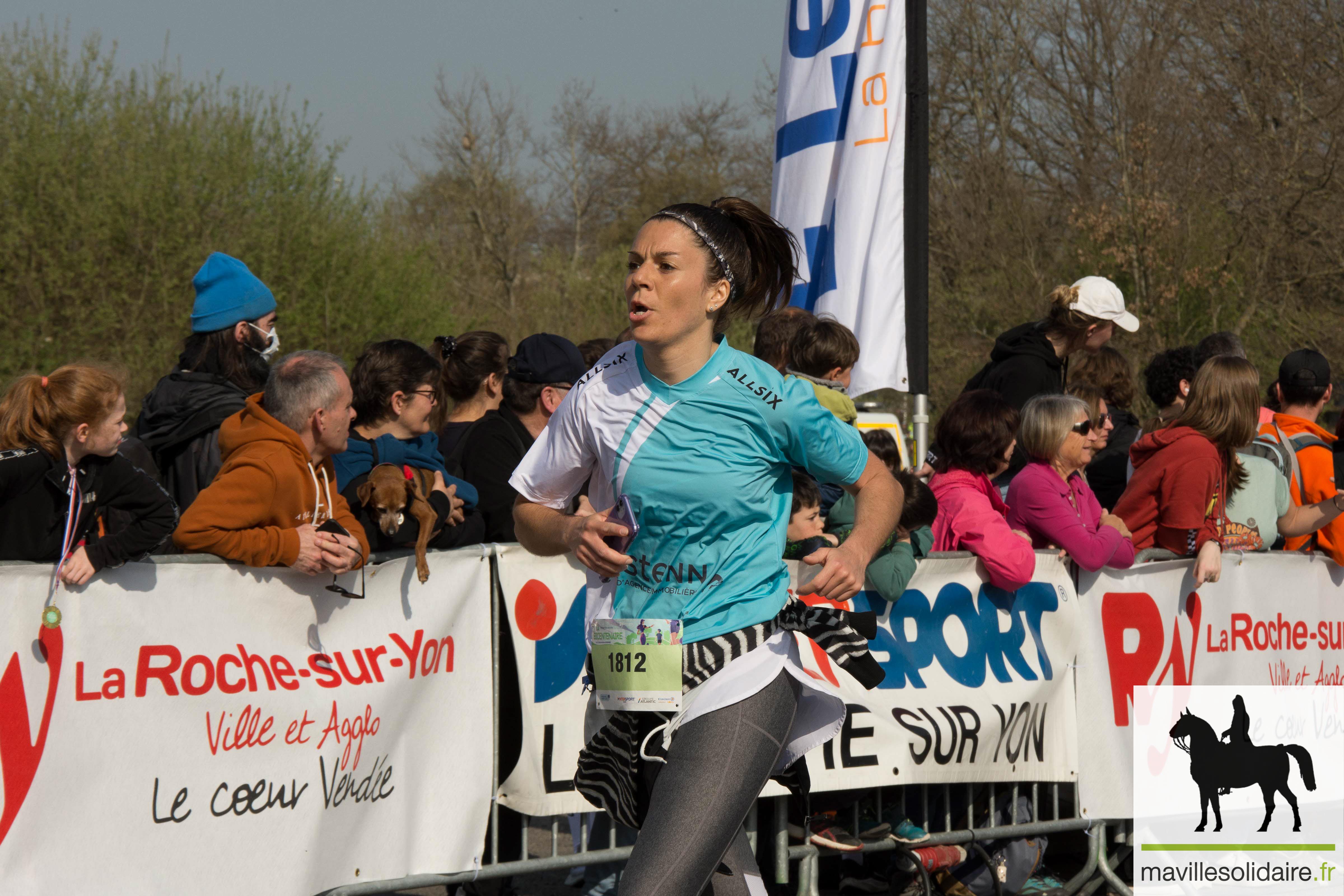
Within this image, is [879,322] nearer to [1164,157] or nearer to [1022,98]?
[1164,157]

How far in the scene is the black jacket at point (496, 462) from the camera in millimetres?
5070

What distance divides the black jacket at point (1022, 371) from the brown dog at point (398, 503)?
2968mm

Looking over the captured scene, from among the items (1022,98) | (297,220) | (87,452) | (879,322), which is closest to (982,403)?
(879,322)

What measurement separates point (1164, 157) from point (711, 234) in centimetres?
1891

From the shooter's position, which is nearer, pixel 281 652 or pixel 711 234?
pixel 711 234

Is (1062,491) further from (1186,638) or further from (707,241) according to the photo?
(707,241)

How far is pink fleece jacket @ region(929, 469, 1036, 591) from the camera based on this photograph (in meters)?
5.19

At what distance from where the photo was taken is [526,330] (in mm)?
29141

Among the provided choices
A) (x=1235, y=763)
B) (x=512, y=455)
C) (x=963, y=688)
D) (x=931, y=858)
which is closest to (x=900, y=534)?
(x=963, y=688)

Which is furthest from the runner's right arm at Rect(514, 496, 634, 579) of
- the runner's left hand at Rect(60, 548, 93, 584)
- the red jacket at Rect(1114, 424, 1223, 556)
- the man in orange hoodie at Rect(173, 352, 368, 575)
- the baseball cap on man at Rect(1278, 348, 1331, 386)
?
the baseball cap on man at Rect(1278, 348, 1331, 386)

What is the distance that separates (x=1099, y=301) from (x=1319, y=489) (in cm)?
134

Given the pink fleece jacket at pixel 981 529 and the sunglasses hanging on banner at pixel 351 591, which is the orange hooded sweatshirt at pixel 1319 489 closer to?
the pink fleece jacket at pixel 981 529

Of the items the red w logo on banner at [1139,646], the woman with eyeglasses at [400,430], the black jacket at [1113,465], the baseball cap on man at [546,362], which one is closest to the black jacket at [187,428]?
the woman with eyeglasses at [400,430]

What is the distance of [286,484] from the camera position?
4.14 metres
